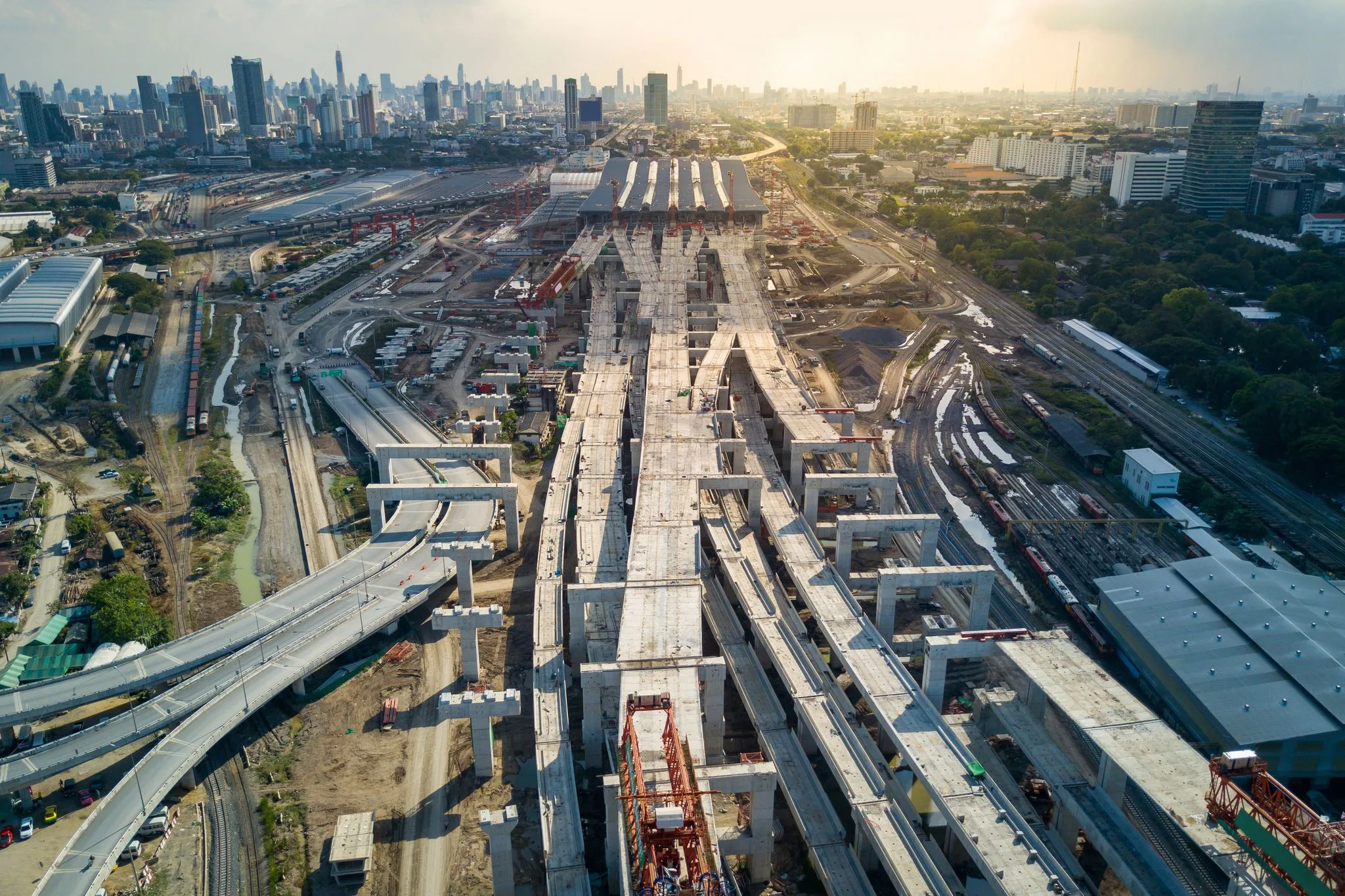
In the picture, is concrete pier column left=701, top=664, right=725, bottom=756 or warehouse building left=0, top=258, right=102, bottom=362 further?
warehouse building left=0, top=258, right=102, bottom=362

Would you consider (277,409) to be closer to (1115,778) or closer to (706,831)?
(706,831)

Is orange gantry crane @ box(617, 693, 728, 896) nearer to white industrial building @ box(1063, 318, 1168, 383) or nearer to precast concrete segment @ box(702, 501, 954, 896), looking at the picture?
precast concrete segment @ box(702, 501, 954, 896)

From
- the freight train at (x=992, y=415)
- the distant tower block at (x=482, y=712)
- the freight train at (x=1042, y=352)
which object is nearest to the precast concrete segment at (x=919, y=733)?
the distant tower block at (x=482, y=712)

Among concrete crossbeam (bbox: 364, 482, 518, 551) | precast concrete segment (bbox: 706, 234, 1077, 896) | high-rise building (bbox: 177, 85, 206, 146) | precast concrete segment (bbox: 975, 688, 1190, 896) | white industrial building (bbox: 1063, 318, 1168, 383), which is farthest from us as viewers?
high-rise building (bbox: 177, 85, 206, 146)

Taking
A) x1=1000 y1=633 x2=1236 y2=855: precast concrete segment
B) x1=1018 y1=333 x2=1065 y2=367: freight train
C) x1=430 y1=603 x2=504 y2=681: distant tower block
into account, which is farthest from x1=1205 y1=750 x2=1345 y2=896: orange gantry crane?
x1=1018 y1=333 x2=1065 y2=367: freight train

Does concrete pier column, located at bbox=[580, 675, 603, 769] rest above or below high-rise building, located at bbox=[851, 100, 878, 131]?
below

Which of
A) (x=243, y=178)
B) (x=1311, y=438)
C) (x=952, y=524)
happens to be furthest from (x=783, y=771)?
(x=243, y=178)

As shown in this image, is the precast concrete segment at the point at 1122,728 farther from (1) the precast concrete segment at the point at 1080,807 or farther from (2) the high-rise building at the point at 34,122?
(2) the high-rise building at the point at 34,122
